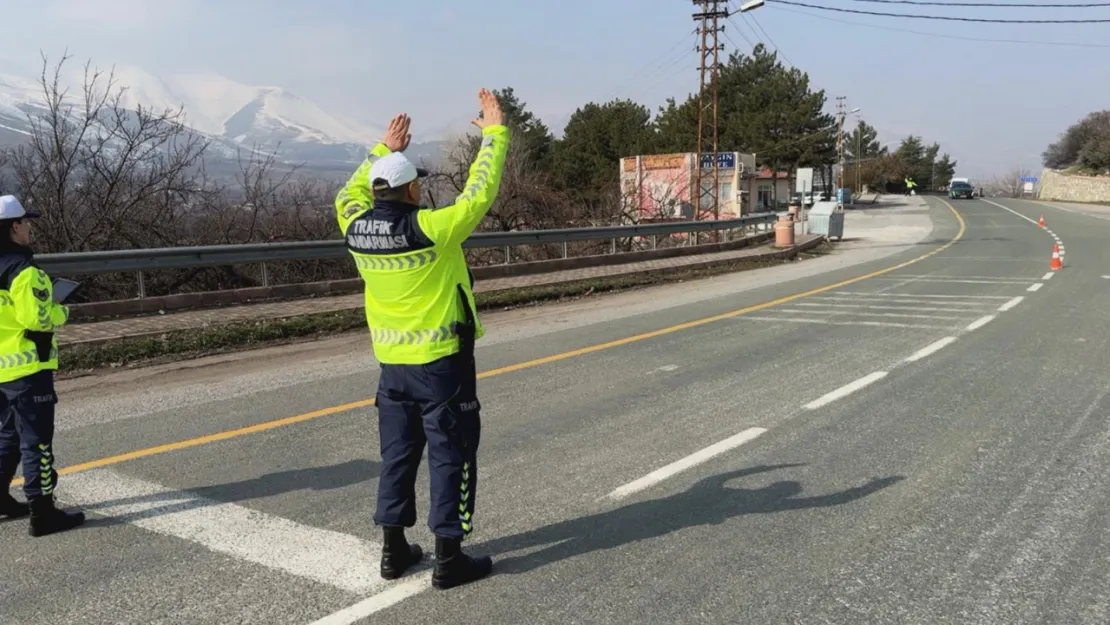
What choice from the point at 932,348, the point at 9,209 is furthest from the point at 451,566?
the point at 932,348

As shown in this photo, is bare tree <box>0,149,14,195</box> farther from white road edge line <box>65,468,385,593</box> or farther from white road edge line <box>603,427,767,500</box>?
white road edge line <box>603,427,767,500</box>

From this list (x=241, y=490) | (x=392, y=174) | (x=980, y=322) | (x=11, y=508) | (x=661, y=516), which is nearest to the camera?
(x=392, y=174)

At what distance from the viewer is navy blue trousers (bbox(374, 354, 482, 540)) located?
11.5ft

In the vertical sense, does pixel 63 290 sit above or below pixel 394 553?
above

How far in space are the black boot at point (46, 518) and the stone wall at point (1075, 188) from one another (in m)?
75.9

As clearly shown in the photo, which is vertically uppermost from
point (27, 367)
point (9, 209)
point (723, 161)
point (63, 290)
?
point (723, 161)

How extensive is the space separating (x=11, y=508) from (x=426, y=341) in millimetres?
2816

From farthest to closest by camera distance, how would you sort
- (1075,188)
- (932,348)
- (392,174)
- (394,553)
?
(1075,188) → (932,348) → (394,553) → (392,174)

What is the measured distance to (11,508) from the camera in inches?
175

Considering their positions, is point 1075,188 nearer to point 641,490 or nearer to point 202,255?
point 202,255

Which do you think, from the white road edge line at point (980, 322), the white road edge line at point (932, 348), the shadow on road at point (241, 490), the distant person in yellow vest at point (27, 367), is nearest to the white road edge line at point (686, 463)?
the shadow on road at point (241, 490)

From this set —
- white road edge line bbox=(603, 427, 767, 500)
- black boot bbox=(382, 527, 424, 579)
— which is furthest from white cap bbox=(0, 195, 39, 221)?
white road edge line bbox=(603, 427, 767, 500)

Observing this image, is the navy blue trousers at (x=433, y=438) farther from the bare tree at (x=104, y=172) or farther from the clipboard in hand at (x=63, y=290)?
the bare tree at (x=104, y=172)

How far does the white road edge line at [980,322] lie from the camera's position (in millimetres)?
9938
